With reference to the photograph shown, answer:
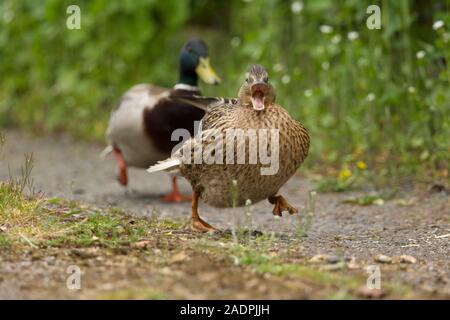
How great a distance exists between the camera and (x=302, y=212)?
6941 millimetres

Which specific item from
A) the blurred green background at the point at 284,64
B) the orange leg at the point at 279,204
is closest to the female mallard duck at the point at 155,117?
the blurred green background at the point at 284,64

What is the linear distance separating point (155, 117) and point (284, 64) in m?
2.87

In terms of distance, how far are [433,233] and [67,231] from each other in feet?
7.90

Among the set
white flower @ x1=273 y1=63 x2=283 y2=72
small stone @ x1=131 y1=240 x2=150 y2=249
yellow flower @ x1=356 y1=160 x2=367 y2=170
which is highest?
white flower @ x1=273 y1=63 x2=283 y2=72

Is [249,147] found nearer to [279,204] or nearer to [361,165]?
[279,204]

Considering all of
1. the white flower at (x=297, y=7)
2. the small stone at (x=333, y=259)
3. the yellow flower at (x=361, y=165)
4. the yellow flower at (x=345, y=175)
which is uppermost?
the white flower at (x=297, y=7)

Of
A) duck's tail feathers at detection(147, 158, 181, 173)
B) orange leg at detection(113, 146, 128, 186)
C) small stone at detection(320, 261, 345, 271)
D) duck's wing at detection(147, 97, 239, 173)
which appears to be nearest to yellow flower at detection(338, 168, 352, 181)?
orange leg at detection(113, 146, 128, 186)

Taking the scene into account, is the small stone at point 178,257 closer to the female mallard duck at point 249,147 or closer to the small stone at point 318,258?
the small stone at point 318,258

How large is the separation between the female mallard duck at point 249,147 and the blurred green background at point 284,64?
2.33 meters

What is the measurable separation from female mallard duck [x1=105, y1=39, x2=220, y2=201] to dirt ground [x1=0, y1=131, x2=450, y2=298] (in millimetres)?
418

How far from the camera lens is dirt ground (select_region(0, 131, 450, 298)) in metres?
4.30

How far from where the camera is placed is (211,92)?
35.2 ft

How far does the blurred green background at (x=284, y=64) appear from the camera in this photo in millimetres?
7969

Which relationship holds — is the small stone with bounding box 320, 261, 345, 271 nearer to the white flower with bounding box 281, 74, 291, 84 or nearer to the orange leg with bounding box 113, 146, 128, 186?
the orange leg with bounding box 113, 146, 128, 186
